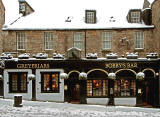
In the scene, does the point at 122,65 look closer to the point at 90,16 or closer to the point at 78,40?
the point at 78,40

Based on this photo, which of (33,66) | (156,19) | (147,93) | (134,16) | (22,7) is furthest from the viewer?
(22,7)

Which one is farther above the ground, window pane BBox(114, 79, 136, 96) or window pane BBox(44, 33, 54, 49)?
window pane BBox(44, 33, 54, 49)

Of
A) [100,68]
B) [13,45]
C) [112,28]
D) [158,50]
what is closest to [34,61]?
[13,45]

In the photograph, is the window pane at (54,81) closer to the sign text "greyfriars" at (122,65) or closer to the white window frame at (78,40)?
the white window frame at (78,40)

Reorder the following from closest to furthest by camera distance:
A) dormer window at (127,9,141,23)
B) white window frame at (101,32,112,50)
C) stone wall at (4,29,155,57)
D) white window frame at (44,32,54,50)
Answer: stone wall at (4,29,155,57) < white window frame at (101,32,112,50) < white window frame at (44,32,54,50) < dormer window at (127,9,141,23)

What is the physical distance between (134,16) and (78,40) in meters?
6.39

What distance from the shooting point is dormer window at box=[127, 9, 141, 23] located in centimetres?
2617

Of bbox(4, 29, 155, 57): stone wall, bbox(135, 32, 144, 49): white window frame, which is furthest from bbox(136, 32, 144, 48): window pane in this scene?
bbox(4, 29, 155, 57): stone wall

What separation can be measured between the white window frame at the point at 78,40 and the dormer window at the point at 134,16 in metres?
5.35

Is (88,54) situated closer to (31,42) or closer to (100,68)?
(100,68)

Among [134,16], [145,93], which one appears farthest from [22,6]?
[145,93]

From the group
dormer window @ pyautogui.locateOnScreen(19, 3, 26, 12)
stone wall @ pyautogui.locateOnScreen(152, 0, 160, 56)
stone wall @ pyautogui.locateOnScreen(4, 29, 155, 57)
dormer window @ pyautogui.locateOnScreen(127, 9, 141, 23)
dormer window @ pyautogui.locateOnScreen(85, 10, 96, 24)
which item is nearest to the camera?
stone wall @ pyautogui.locateOnScreen(152, 0, 160, 56)

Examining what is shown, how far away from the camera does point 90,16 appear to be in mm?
26469

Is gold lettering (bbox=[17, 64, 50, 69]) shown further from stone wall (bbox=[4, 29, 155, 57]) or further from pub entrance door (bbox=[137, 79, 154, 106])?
pub entrance door (bbox=[137, 79, 154, 106])
